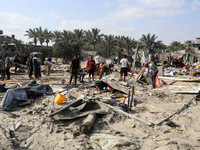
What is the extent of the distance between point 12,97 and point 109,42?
30.2 m

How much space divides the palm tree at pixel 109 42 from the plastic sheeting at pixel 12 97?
29.7m

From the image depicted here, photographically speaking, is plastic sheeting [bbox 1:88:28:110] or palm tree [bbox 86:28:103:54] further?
palm tree [bbox 86:28:103:54]

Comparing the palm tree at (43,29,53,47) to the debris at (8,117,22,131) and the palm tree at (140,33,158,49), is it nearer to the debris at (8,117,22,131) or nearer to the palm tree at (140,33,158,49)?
the palm tree at (140,33,158,49)

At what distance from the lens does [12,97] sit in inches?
200

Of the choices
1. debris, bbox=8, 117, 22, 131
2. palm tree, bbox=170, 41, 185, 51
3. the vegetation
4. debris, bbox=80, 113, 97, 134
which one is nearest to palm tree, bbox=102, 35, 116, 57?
the vegetation

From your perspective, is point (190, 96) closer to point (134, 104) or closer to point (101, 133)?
point (134, 104)

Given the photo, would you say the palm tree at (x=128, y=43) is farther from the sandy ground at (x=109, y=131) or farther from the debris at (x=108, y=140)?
the debris at (x=108, y=140)

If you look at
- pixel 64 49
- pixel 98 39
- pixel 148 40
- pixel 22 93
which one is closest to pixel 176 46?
pixel 148 40

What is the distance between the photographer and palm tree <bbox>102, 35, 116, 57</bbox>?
34000mm

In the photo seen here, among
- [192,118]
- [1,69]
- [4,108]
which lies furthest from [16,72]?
[192,118]

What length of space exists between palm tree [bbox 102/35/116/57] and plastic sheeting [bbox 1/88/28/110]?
2970cm

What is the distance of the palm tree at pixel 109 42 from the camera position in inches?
1339

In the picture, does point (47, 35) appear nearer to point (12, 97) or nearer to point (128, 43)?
point (128, 43)

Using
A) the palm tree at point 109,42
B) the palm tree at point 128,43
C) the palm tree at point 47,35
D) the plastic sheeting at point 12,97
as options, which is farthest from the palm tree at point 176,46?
the plastic sheeting at point 12,97
